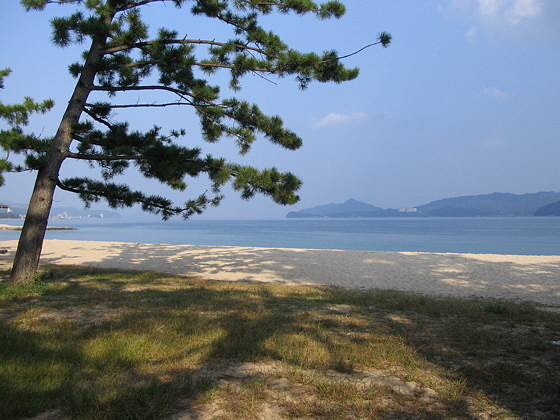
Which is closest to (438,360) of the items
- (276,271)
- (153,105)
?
(153,105)

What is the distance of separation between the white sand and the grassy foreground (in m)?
4.94

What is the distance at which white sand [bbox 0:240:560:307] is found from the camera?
34.5 feet

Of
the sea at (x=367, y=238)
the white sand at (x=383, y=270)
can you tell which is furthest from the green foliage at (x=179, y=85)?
the sea at (x=367, y=238)

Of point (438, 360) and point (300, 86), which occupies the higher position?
point (300, 86)

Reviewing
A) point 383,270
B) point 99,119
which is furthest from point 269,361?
point 383,270

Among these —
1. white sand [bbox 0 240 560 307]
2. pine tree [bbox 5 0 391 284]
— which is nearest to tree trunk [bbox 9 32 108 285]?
pine tree [bbox 5 0 391 284]

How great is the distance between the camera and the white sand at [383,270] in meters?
10.5

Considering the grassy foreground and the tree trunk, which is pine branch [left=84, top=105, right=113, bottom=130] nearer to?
the tree trunk

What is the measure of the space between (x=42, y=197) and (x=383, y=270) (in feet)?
37.0

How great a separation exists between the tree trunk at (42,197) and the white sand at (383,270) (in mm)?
5392

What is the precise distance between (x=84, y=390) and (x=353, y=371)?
2066 millimetres

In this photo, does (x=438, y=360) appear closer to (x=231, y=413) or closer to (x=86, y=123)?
(x=231, y=413)

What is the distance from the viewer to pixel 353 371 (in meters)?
3.16

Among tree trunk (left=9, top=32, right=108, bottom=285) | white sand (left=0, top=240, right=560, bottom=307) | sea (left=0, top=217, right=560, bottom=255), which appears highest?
tree trunk (left=9, top=32, right=108, bottom=285)
